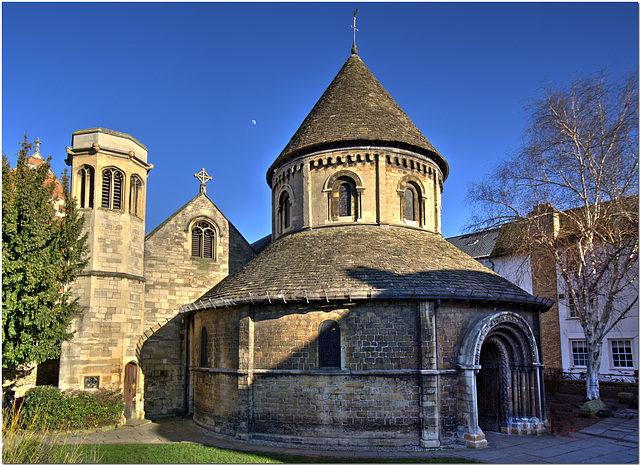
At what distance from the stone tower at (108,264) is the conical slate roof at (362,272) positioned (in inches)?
118

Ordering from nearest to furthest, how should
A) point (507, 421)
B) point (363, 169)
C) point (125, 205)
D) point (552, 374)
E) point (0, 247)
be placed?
1. point (0, 247)
2. point (507, 421)
3. point (363, 169)
4. point (125, 205)
5. point (552, 374)

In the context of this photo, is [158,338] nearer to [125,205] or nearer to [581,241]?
[125,205]

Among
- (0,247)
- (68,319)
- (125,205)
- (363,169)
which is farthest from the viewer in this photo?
(125,205)

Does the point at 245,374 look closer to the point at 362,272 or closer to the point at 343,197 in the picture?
the point at 362,272

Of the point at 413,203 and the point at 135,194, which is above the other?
the point at 135,194

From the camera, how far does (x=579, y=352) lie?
28.0 meters

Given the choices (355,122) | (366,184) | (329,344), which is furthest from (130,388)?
(355,122)

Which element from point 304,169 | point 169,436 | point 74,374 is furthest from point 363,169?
point 74,374

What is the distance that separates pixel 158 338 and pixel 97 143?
836 cm

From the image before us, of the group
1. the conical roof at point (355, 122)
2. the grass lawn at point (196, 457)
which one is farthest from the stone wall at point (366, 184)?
the grass lawn at point (196, 457)

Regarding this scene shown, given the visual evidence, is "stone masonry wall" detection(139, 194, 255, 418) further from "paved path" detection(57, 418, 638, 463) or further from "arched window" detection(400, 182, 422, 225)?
"arched window" detection(400, 182, 422, 225)

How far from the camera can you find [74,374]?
1761 centimetres

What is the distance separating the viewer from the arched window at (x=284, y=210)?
20.5 m

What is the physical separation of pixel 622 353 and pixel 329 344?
66.3 ft
